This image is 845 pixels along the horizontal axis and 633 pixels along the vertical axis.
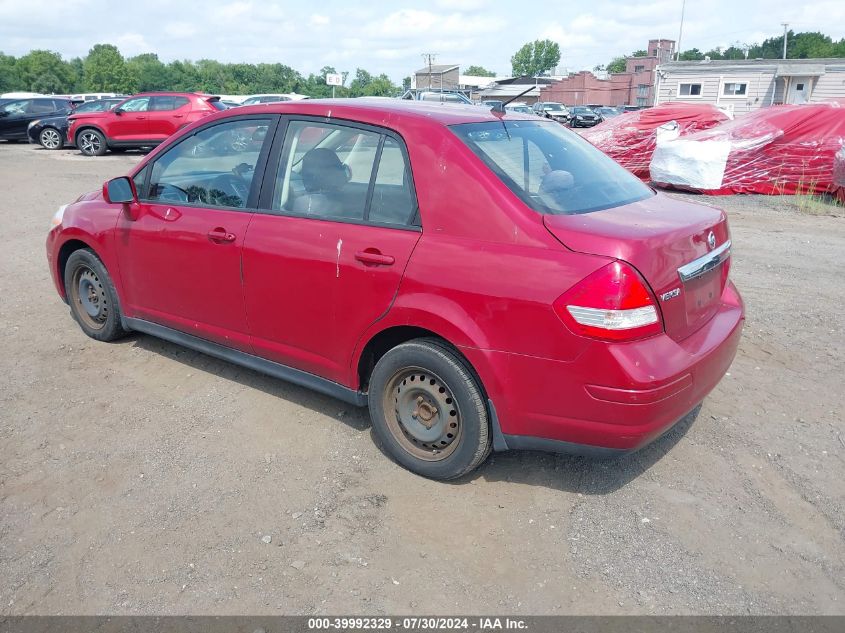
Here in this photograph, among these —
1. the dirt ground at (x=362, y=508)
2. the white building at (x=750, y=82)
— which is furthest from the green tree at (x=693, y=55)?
the dirt ground at (x=362, y=508)

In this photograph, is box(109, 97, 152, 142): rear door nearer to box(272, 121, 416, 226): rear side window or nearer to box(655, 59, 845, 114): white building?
box(272, 121, 416, 226): rear side window

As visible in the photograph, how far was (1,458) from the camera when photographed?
3.72 m

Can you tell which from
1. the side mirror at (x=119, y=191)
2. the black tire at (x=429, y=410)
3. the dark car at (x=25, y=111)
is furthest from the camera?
the dark car at (x=25, y=111)

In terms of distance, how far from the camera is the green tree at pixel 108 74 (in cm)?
9738

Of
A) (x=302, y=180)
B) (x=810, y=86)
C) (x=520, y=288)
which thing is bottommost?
(x=810, y=86)

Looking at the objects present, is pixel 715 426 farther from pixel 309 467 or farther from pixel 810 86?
pixel 810 86

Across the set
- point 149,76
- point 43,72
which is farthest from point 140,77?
point 43,72

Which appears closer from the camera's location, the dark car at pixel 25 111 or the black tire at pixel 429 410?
the black tire at pixel 429 410

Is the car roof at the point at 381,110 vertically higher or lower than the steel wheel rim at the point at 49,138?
higher

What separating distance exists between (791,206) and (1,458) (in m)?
12.1

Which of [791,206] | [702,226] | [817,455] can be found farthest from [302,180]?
[791,206]

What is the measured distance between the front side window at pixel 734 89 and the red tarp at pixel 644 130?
33958mm

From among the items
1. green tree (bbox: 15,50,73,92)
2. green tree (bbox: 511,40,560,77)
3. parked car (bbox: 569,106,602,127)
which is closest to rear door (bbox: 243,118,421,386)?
parked car (bbox: 569,106,602,127)

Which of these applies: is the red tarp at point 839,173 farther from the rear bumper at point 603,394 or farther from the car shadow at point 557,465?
the rear bumper at point 603,394
